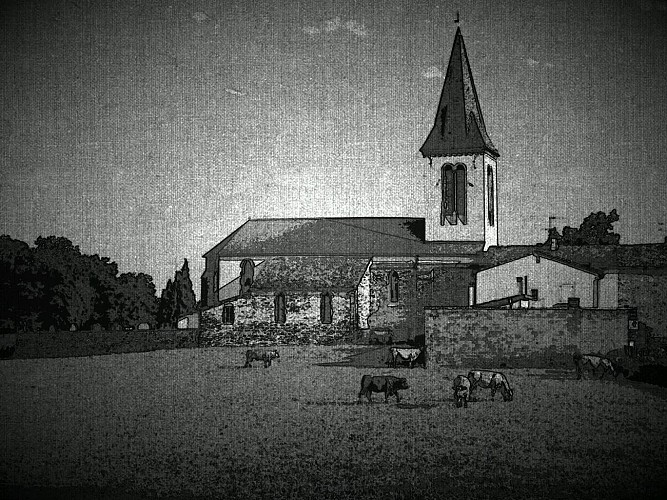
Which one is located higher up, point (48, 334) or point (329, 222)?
point (329, 222)

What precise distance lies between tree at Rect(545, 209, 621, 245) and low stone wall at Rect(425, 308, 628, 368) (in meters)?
1.41

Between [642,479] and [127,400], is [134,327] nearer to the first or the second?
[127,400]

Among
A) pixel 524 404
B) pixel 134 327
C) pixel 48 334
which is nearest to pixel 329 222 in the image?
pixel 134 327

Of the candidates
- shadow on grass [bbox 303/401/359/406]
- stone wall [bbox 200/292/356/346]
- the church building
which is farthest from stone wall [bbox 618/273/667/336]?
shadow on grass [bbox 303/401/359/406]

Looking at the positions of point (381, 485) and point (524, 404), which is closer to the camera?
point (381, 485)

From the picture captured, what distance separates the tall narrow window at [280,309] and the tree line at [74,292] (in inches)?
89.6

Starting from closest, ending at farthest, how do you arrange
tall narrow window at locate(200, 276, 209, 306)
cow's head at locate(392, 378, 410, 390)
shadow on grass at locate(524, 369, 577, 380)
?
cow's head at locate(392, 378, 410, 390), shadow on grass at locate(524, 369, 577, 380), tall narrow window at locate(200, 276, 209, 306)

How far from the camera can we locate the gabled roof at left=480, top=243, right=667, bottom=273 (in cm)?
1875

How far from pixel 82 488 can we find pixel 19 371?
19.4 feet

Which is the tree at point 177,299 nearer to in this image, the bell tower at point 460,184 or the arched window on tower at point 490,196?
the bell tower at point 460,184

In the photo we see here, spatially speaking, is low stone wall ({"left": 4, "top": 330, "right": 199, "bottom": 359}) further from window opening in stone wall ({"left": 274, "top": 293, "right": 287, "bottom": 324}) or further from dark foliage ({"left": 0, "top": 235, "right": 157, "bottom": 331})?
Result: window opening in stone wall ({"left": 274, "top": 293, "right": 287, "bottom": 324})

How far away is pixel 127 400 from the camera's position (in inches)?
456

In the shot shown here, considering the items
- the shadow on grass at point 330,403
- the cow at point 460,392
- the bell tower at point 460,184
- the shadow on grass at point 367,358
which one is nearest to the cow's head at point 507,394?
the cow at point 460,392

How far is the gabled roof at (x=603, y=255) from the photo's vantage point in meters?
18.8
